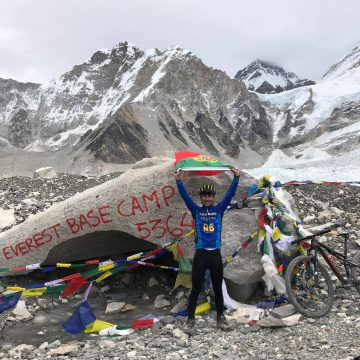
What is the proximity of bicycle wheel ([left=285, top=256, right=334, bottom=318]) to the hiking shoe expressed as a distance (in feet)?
3.39

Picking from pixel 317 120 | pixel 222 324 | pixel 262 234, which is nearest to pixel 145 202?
pixel 262 234

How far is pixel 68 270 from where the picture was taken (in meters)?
9.19

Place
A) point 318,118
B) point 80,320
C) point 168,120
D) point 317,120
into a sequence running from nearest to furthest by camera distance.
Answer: point 80,320, point 168,120, point 317,120, point 318,118

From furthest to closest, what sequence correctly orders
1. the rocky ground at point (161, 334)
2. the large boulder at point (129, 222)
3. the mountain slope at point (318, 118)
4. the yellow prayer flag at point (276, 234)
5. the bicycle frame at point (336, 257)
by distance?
1. the mountain slope at point (318, 118)
2. the large boulder at point (129, 222)
3. the yellow prayer flag at point (276, 234)
4. the bicycle frame at point (336, 257)
5. the rocky ground at point (161, 334)

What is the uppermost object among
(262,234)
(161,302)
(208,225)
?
(208,225)

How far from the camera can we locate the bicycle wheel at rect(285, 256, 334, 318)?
6.57 m

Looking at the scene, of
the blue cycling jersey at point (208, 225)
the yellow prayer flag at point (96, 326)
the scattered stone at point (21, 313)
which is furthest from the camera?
the scattered stone at point (21, 313)

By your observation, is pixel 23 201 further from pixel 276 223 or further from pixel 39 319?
pixel 276 223

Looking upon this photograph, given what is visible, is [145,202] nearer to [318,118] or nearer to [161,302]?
[161,302]

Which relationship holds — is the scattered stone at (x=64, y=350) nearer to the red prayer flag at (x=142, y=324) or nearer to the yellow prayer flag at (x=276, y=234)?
the red prayer flag at (x=142, y=324)

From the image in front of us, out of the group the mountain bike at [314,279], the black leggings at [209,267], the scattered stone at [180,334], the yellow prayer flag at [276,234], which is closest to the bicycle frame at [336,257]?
the mountain bike at [314,279]

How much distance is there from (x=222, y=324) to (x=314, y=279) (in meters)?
1.60

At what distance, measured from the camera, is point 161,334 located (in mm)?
6273

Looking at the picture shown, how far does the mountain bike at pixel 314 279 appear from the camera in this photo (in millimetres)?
6438
